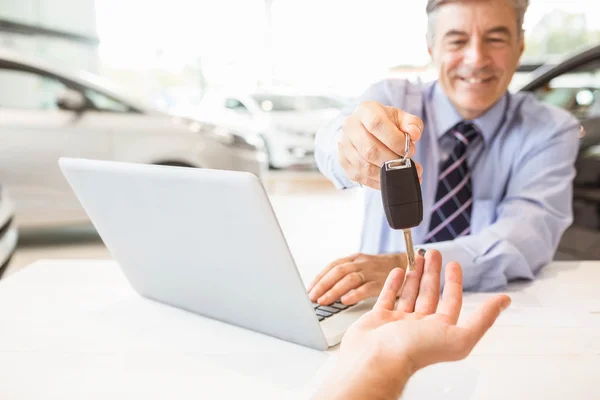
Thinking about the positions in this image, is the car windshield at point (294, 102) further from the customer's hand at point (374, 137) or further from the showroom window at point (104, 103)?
the customer's hand at point (374, 137)

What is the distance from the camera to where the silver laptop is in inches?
25.9

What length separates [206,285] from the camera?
2.62 feet

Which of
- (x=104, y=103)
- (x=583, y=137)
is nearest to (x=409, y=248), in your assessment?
(x=583, y=137)

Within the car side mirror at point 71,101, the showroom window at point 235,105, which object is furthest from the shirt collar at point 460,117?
the showroom window at point 235,105

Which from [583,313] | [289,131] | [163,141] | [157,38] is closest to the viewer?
[583,313]

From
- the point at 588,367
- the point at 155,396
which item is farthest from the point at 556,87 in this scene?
the point at 155,396

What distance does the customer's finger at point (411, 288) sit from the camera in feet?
2.15

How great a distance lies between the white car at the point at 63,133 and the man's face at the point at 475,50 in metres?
2.17

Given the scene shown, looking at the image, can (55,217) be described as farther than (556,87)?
Yes

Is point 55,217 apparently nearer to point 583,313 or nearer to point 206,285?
point 206,285

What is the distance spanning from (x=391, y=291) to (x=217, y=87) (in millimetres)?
6386

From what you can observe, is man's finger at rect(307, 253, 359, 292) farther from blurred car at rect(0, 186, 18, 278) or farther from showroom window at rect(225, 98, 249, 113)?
showroom window at rect(225, 98, 249, 113)

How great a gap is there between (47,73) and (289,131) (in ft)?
11.2

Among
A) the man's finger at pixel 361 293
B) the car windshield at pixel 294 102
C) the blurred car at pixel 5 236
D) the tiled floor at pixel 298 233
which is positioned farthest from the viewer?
the car windshield at pixel 294 102
